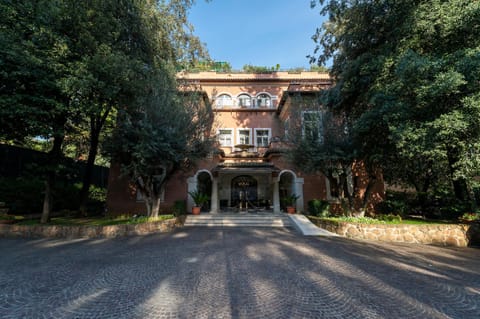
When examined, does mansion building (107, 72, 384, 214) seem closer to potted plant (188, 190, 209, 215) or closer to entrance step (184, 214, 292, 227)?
potted plant (188, 190, 209, 215)

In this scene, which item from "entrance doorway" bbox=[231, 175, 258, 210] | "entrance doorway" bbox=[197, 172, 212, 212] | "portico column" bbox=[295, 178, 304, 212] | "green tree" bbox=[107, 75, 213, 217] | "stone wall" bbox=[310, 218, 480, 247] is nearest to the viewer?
"stone wall" bbox=[310, 218, 480, 247]

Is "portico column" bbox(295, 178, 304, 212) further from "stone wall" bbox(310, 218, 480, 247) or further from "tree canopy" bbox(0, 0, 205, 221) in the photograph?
"tree canopy" bbox(0, 0, 205, 221)

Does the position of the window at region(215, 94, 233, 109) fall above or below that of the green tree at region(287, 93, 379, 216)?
above

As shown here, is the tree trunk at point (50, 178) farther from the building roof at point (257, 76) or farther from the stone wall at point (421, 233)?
the stone wall at point (421, 233)

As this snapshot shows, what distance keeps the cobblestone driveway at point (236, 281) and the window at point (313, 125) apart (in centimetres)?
509

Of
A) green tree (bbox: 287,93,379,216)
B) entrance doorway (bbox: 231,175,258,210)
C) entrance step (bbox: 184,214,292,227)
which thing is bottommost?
entrance step (bbox: 184,214,292,227)

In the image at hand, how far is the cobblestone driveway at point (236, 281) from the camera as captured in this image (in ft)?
10.3

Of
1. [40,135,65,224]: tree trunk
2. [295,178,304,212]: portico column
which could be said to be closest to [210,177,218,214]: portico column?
[295,178,304,212]: portico column

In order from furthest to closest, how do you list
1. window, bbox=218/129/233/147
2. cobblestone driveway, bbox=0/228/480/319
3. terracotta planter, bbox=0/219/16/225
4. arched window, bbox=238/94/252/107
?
arched window, bbox=238/94/252/107, window, bbox=218/129/233/147, terracotta planter, bbox=0/219/16/225, cobblestone driveway, bbox=0/228/480/319

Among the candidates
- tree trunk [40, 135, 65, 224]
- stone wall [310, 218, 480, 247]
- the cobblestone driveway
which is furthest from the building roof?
the cobblestone driveway

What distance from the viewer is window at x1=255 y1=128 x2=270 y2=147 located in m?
17.3

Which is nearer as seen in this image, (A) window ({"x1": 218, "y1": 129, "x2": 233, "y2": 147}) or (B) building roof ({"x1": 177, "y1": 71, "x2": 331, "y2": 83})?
(A) window ({"x1": 218, "y1": 129, "x2": 233, "y2": 147})

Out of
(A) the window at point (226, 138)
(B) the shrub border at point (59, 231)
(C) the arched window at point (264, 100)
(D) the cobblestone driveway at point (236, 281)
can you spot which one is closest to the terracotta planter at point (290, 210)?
(D) the cobblestone driveway at point (236, 281)

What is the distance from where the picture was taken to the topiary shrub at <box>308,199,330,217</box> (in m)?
12.4
